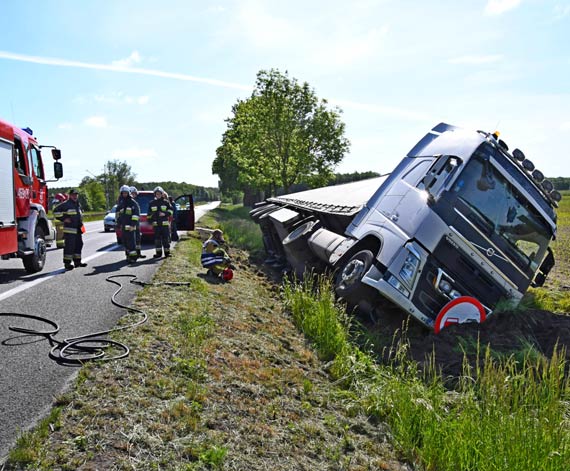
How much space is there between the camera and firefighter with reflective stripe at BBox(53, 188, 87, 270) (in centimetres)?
926

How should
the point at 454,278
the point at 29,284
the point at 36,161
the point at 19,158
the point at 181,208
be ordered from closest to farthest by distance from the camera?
the point at 454,278, the point at 29,284, the point at 19,158, the point at 36,161, the point at 181,208

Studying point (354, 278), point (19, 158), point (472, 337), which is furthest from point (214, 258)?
point (472, 337)

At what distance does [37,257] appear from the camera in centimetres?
880

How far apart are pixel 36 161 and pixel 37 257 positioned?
214cm

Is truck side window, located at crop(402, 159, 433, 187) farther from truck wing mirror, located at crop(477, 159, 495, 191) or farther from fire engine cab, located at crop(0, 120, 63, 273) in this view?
fire engine cab, located at crop(0, 120, 63, 273)

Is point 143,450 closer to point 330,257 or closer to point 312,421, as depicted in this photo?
point 312,421

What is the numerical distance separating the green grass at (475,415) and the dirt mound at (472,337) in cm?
54

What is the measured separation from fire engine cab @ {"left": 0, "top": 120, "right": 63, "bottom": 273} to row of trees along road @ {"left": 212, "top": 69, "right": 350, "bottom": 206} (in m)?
20.2

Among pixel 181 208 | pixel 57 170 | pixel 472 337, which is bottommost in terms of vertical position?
pixel 472 337

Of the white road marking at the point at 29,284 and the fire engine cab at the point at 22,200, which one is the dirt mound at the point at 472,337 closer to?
the white road marking at the point at 29,284

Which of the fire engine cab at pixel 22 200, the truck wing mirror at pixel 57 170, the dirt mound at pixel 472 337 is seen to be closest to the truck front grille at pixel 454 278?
the dirt mound at pixel 472 337

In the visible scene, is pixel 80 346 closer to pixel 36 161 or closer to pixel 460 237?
pixel 460 237

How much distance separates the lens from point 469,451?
341cm

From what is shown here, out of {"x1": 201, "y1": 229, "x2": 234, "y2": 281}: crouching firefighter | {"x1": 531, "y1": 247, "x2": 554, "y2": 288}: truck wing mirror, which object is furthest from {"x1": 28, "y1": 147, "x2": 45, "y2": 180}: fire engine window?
{"x1": 531, "y1": 247, "x2": 554, "y2": 288}: truck wing mirror
